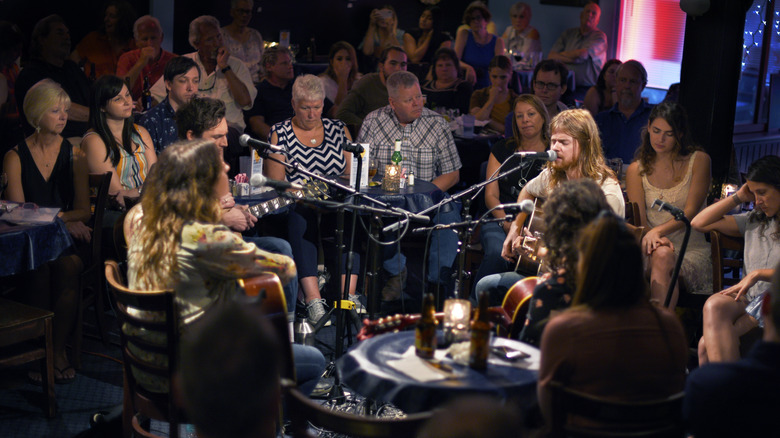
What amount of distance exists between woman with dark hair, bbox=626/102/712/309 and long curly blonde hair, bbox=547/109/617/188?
63cm

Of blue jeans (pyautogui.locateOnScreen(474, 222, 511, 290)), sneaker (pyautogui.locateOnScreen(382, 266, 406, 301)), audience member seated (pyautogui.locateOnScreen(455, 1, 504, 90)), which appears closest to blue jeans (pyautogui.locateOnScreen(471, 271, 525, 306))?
blue jeans (pyautogui.locateOnScreen(474, 222, 511, 290))

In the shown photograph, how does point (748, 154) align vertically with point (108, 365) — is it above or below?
above

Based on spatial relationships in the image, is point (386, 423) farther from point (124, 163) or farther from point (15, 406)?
point (124, 163)

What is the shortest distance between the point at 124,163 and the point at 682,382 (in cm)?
342

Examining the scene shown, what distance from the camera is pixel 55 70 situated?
588cm

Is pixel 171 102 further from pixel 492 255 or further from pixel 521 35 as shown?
pixel 521 35

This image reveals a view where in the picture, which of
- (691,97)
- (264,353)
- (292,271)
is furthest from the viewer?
(691,97)

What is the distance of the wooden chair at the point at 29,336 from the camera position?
3377mm

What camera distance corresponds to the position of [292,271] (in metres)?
2.89

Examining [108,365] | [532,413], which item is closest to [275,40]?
[108,365]

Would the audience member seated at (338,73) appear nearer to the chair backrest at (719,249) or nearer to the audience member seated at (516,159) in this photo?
the audience member seated at (516,159)

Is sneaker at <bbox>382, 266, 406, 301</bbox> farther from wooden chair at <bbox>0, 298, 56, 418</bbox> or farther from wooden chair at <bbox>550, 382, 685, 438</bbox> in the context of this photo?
wooden chair at <bbox>550, 382, 685, 438</bbox>

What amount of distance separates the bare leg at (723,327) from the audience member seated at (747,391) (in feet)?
5.72

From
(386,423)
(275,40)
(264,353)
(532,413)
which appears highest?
(275,40)
